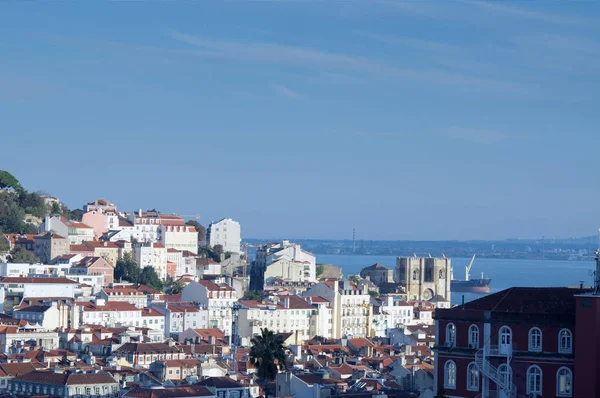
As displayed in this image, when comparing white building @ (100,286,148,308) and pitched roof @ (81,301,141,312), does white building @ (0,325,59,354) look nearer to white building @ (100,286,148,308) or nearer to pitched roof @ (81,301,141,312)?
pitched roof @ (81,301,141,312)

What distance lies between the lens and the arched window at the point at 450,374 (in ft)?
119

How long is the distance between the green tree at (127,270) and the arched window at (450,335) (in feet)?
224

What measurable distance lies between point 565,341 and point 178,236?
8812 centimetres

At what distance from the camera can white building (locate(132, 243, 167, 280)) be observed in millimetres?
107812

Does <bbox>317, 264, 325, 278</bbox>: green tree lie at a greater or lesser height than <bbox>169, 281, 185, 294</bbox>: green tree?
greater

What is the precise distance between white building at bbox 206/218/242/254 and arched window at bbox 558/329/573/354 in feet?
324

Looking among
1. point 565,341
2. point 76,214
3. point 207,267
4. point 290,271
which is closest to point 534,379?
point 565,341

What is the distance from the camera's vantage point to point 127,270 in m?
104

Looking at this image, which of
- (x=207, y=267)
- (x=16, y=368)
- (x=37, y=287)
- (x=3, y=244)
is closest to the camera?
(x=16, y=368)

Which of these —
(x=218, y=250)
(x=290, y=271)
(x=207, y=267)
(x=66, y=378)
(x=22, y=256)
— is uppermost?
(x=218, y=250)

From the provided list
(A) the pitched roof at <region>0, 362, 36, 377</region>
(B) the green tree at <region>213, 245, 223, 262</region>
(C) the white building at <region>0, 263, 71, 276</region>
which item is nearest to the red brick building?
(A) the pitched roof at <region>0, 362, 36, 377</region>

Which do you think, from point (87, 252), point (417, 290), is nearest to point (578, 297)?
point (87, 252)

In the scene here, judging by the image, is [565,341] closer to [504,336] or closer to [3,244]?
[504,336]

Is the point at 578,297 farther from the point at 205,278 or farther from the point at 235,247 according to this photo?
the point at 235,247
